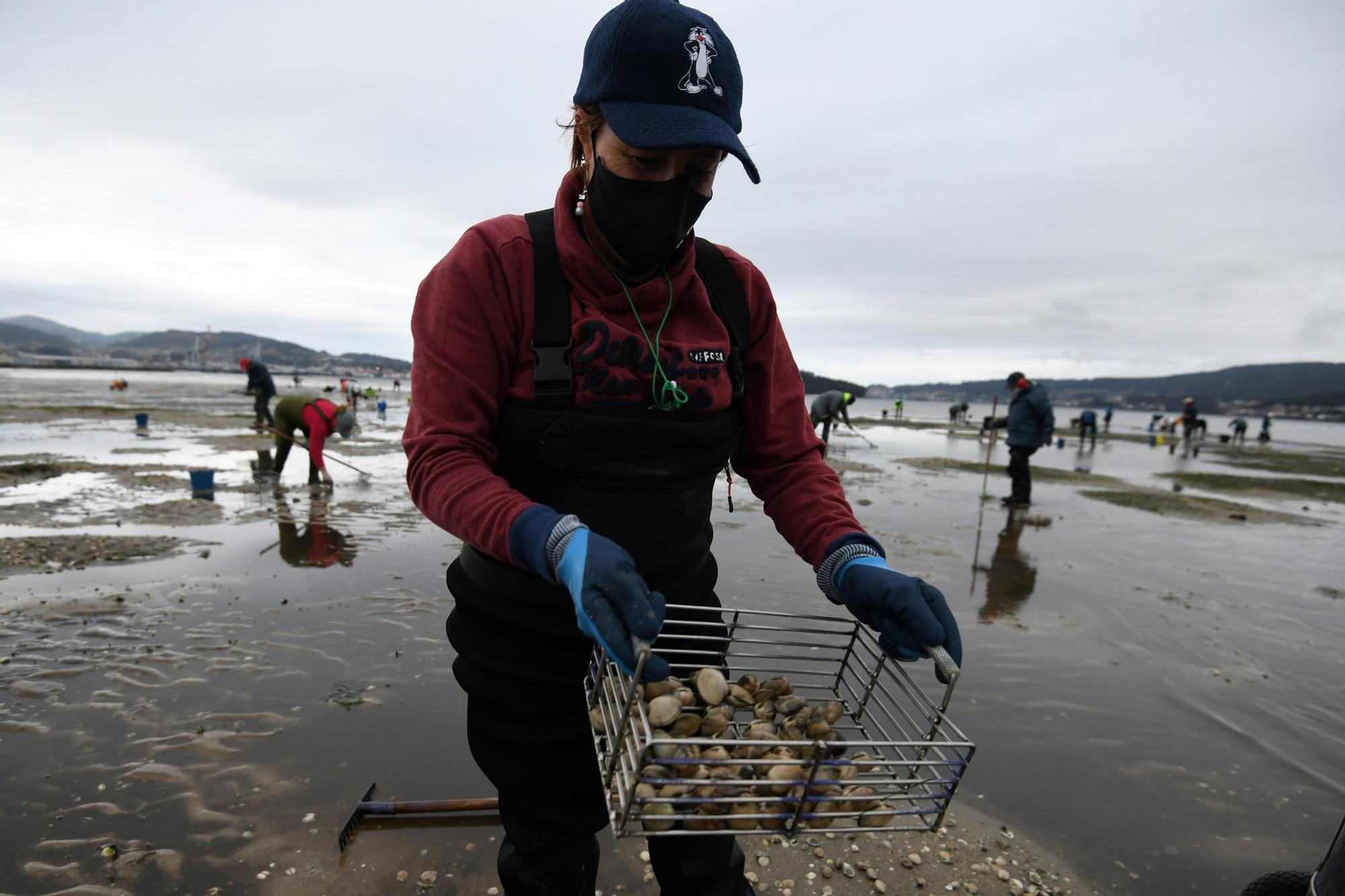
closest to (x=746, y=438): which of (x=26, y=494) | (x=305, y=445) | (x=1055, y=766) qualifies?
(x=1055, y=766)

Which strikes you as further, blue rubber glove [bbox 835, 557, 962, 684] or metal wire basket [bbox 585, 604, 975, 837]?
blue rubber glove [bbox 835, 557, 962, 684]

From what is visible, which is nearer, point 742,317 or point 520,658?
point 520,658

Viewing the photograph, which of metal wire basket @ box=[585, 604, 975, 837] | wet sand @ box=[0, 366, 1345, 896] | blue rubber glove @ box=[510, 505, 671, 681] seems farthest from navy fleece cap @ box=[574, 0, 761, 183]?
wet sand @ box=[0, 366, 1345, 896]

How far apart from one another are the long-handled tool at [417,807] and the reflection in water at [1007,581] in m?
4.92

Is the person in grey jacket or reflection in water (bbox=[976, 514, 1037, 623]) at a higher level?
the person in grey jacket

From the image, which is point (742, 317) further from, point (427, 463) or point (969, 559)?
point (969, 559)

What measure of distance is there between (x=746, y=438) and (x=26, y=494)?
11819mm

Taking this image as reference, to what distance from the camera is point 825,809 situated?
1.47 m

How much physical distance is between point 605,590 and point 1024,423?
12.7 metres

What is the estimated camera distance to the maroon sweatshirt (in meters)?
1.63

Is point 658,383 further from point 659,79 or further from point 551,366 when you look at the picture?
point 659,79

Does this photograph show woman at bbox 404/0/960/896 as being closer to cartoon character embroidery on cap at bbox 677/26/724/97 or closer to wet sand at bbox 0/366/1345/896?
cartoon character embroidery on cap at bbox 677/26/724/97

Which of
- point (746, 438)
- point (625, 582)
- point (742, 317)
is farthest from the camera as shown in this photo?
point (746, 438)

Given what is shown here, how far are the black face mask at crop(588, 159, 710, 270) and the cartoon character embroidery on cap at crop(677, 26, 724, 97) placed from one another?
0.73 ft
